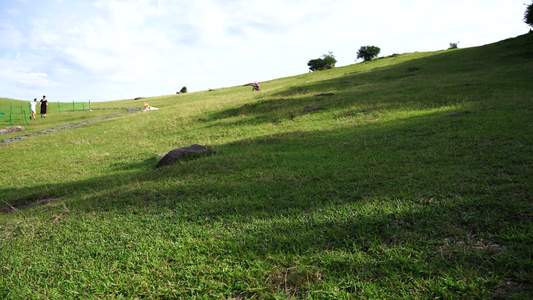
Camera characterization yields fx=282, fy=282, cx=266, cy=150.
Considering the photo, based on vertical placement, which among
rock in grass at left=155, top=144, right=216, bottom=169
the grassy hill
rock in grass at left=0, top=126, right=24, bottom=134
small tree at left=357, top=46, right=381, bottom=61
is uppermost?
small tree at left=357, top=46, right=381, bottom=61

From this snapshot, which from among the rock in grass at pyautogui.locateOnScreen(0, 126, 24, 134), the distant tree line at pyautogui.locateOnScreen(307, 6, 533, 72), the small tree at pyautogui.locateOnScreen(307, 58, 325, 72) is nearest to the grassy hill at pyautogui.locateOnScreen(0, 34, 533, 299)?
the rock in grass at pyautogui.locateOnScreen(0, 126, 24, 134)

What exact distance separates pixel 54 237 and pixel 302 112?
1320 centimetres

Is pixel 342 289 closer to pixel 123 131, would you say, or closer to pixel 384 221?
pixel 384 221

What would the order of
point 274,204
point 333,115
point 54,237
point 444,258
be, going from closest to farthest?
point 444,258
point 54,237
point 274,204
point 333,115

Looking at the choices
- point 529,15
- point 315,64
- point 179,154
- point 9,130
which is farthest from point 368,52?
point 179,154

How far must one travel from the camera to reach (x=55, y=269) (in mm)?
3309

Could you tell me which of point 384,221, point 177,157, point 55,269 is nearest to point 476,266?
point 384,221

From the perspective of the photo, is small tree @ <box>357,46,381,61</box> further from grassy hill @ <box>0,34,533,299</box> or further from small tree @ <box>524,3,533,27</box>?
grassy hill @ <box>0,34,533,299</box>

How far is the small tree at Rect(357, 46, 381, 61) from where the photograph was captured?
204 feet

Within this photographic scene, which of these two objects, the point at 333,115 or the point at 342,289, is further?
the point at 333,115

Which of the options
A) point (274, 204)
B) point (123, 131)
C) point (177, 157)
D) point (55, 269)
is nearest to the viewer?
point (55, 269)

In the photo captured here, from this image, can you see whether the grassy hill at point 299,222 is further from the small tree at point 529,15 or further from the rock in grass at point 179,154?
the small tree at point 529,15

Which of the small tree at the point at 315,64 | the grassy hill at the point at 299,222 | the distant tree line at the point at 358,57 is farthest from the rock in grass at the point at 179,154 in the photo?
the small tree at the point at 315,64

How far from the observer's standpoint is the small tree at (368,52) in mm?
62125
